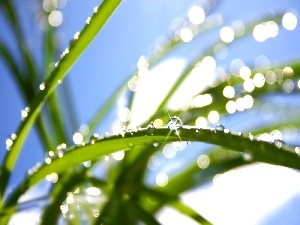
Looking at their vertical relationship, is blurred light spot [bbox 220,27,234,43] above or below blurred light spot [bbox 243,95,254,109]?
above

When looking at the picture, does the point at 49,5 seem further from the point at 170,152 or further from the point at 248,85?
the point at 248,85

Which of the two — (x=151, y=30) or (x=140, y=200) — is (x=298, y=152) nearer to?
(x=140, y=200)

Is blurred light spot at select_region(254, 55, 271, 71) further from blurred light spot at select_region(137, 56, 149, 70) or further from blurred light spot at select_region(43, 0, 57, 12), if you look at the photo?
blurred light spot at select_region(43, 0, 57, 12)

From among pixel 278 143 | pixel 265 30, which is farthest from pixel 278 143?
pixel 265 30

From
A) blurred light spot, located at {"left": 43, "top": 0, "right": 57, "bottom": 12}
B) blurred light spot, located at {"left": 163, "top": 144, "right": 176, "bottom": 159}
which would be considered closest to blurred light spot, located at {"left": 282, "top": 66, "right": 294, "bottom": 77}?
blurred light spot, located at {"left": 163, "top": 144, "right": 176, "bottom": 159}

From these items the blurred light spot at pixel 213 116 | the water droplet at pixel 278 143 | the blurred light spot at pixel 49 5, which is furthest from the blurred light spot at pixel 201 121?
the blurred light spot at pixel 49 5

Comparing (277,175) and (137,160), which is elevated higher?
(277,175)

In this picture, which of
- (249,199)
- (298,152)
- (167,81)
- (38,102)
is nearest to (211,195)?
(249,199)
